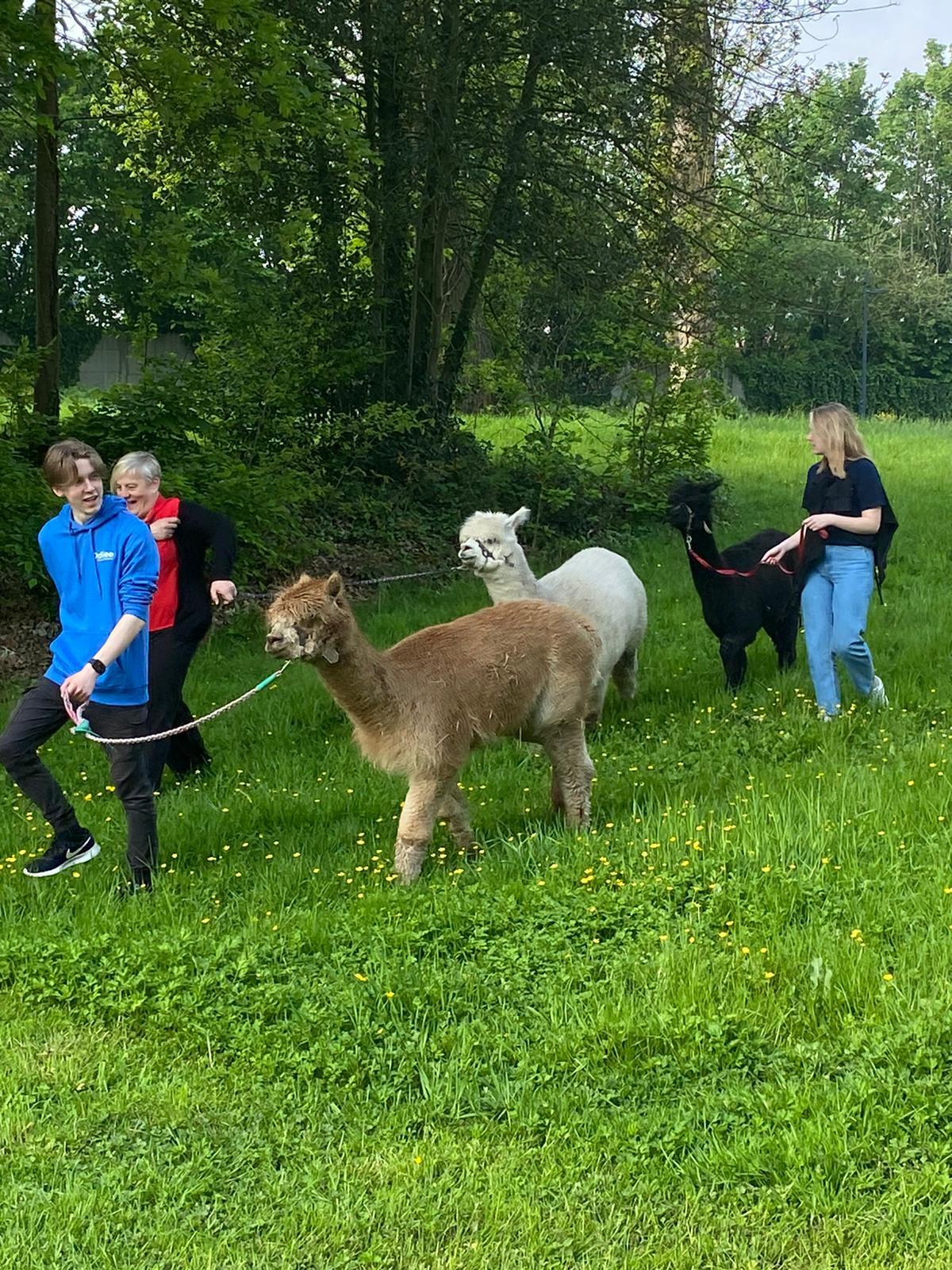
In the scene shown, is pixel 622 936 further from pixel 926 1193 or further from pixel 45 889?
pixel 45 889

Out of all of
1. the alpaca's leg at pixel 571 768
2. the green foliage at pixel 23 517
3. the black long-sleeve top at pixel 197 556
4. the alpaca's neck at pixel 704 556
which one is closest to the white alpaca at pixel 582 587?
the alpaca's neck at pixel 704 556


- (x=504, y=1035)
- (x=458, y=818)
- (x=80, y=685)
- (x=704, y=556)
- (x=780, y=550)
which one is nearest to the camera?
(x=504, y=1035)

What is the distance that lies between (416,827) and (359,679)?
0.73m

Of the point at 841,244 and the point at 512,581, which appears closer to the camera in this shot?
the point at 512,581

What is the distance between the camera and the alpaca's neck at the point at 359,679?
526cm

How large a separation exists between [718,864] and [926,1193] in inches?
79.2

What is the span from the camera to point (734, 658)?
8906mm

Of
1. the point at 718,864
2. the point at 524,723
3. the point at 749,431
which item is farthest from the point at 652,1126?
the point at 749,431

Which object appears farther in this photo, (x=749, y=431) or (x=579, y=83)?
(x=749, y=431)

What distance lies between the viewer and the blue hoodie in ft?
17.3

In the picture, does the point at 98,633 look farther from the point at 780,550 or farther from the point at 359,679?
the point at 780,550

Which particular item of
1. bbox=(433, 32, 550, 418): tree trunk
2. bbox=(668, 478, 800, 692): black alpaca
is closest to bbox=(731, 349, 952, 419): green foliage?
bbox=(433, 32, 550, 418): tree trunk

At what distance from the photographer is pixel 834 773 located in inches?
253

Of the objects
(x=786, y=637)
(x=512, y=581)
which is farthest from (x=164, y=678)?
(x=786, y=637)
